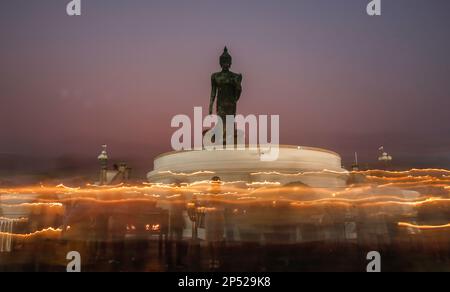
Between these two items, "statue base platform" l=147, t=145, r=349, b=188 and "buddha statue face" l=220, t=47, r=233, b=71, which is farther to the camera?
"buddha statue face" l=220, t=47, r=233, b=71

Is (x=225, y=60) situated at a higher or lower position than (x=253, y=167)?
higher

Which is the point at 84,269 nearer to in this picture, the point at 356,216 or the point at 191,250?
the point at 191,250

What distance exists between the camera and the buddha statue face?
65.2ft

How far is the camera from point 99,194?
12.8 metres

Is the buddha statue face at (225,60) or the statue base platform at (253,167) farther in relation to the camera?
the buddha statue face at (225,60)

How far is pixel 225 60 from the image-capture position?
19859 millimetres

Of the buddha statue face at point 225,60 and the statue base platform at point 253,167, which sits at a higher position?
the buddha statue face at point 225,60

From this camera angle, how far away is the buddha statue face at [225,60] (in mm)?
19859

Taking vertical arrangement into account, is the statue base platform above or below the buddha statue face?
below

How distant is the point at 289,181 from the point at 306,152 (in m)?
1.63

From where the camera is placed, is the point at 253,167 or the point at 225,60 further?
the point at 225,60
